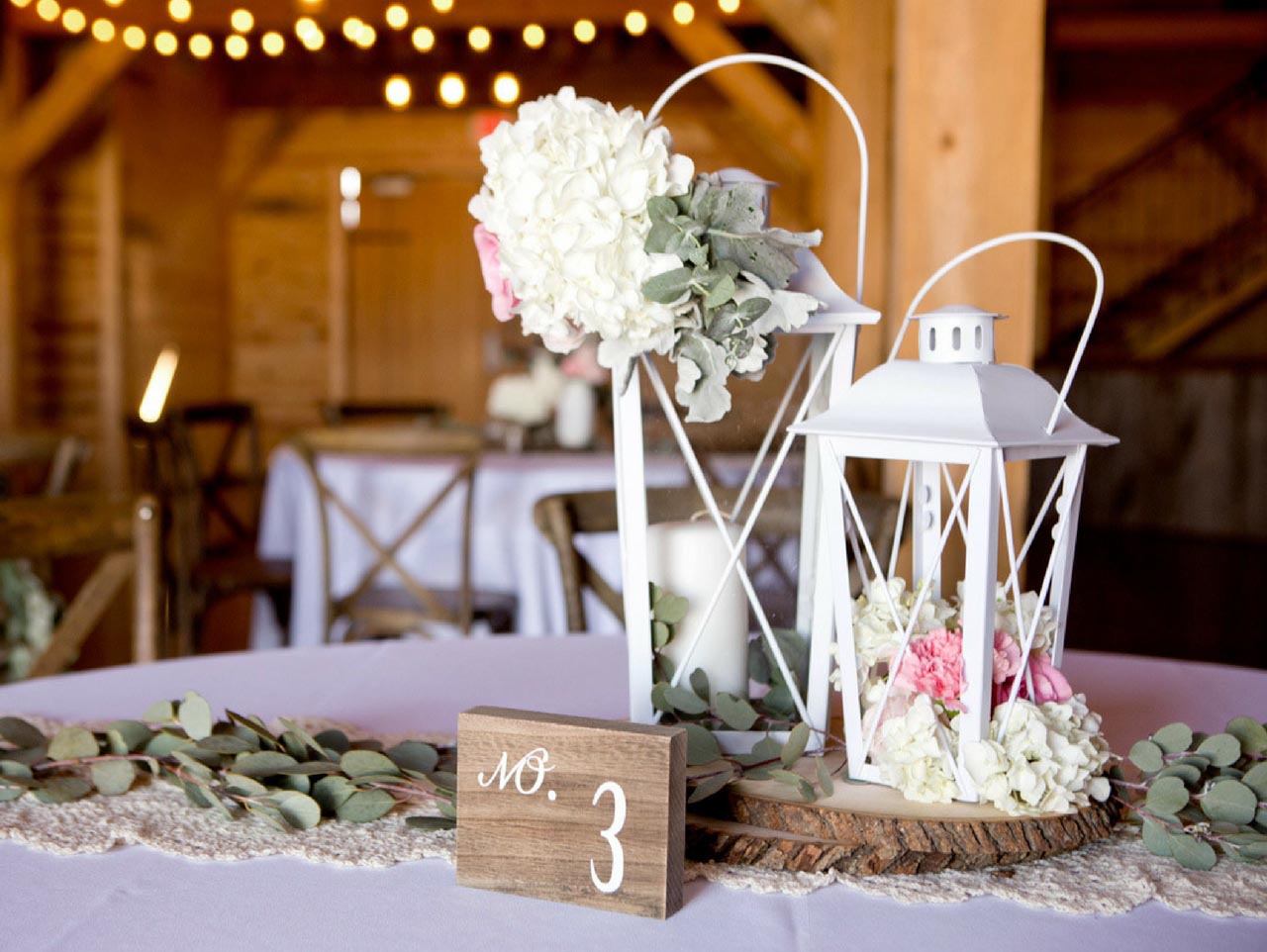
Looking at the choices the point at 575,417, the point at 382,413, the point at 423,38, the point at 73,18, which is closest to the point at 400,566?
the point at 575,417

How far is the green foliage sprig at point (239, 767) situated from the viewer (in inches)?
35.9

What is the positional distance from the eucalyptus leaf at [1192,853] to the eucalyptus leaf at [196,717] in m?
0.68

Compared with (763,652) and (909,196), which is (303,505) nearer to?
(909,196)

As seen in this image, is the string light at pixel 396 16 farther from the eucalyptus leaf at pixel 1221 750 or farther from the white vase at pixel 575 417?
the eucalyptus leaf at pixel 1221 750

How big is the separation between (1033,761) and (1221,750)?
18 cm

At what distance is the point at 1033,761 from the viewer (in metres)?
0.83

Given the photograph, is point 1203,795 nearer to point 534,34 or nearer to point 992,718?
point 992,718

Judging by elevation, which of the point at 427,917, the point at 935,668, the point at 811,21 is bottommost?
the point at 427,917


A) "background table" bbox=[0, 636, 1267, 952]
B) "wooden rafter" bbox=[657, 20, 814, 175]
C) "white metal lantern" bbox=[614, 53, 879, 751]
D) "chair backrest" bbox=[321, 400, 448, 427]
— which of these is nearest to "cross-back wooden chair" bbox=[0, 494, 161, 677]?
"background table" bbox=[0, 636, 1267, 952]

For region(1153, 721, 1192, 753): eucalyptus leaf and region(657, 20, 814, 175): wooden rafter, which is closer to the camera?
region(1153, 721, 1192, 753): eucalyptus leaf

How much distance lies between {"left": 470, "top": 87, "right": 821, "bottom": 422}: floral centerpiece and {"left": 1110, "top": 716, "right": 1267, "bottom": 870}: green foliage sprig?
1.26ft

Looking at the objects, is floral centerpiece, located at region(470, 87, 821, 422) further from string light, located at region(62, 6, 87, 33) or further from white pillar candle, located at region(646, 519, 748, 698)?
string light, located at region(62, 6, 87, 33)

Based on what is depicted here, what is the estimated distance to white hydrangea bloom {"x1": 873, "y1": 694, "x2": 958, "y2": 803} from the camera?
2.72 ft

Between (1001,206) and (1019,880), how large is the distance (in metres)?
1.67
